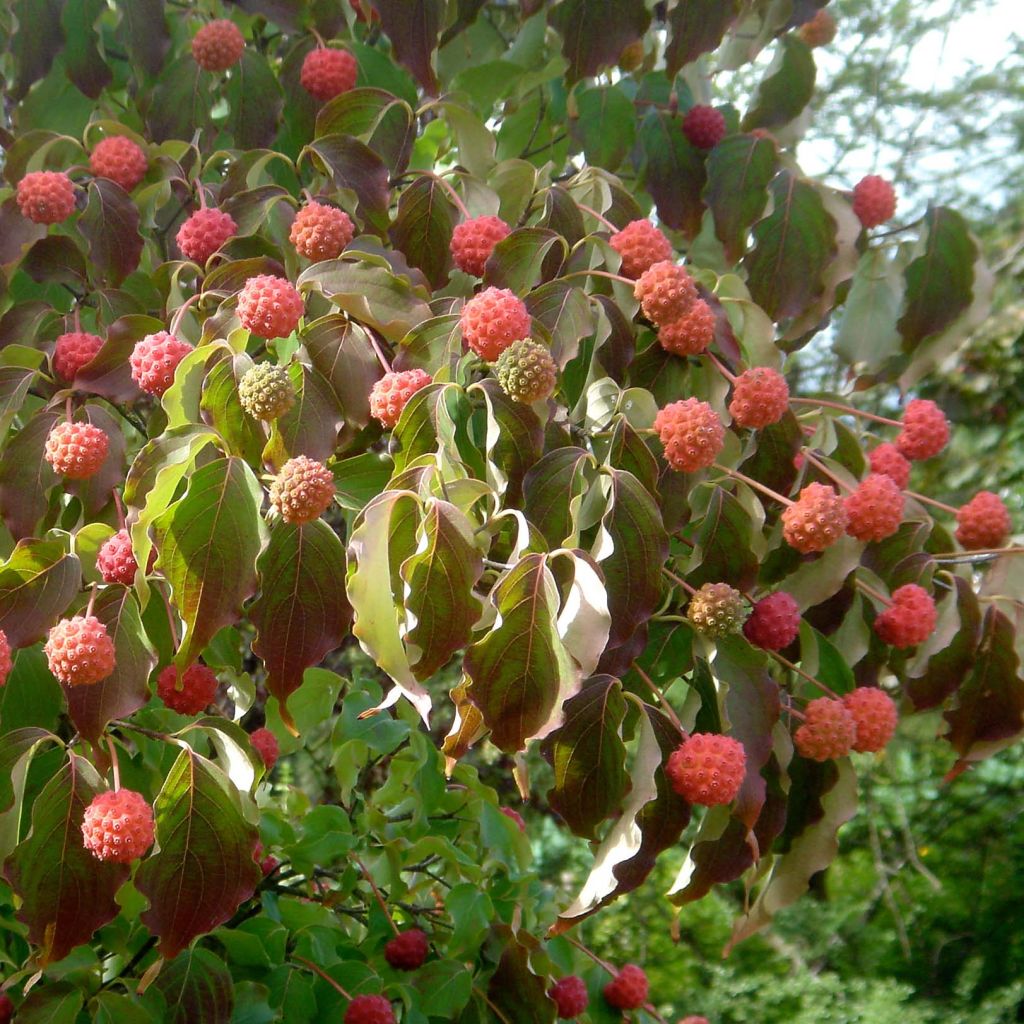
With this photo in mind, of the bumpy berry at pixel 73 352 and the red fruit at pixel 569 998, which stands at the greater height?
the bumpy berry at pixel 73 352

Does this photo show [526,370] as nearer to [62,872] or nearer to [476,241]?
[476,241]

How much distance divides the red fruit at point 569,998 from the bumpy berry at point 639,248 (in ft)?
3.42

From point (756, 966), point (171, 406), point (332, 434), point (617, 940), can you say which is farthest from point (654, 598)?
point (756, 966)

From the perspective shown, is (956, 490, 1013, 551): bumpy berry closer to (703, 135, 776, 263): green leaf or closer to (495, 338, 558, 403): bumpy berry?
(703, 135, 776, 263): green leaf

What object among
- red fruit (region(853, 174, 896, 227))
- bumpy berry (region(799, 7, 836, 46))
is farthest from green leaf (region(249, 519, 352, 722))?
bumpy berry (region(799, 7, 836, 46))

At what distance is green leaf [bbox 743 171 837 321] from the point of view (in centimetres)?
169

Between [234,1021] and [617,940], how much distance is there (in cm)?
325

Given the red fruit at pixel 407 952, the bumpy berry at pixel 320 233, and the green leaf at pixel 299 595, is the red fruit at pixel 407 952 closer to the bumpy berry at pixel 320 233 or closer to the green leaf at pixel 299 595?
the green leaf at pixel 299 595

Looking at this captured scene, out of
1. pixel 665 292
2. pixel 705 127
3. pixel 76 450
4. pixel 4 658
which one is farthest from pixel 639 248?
pixel 4 658

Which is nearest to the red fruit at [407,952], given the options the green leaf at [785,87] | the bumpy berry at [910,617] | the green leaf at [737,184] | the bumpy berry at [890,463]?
the bumpy berry at [910,617]

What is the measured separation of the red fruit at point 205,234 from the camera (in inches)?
55.7

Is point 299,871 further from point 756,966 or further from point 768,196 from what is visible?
point 756,966

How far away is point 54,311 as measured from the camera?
152 cm

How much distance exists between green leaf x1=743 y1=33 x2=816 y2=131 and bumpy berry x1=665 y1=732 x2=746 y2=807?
107 cm
